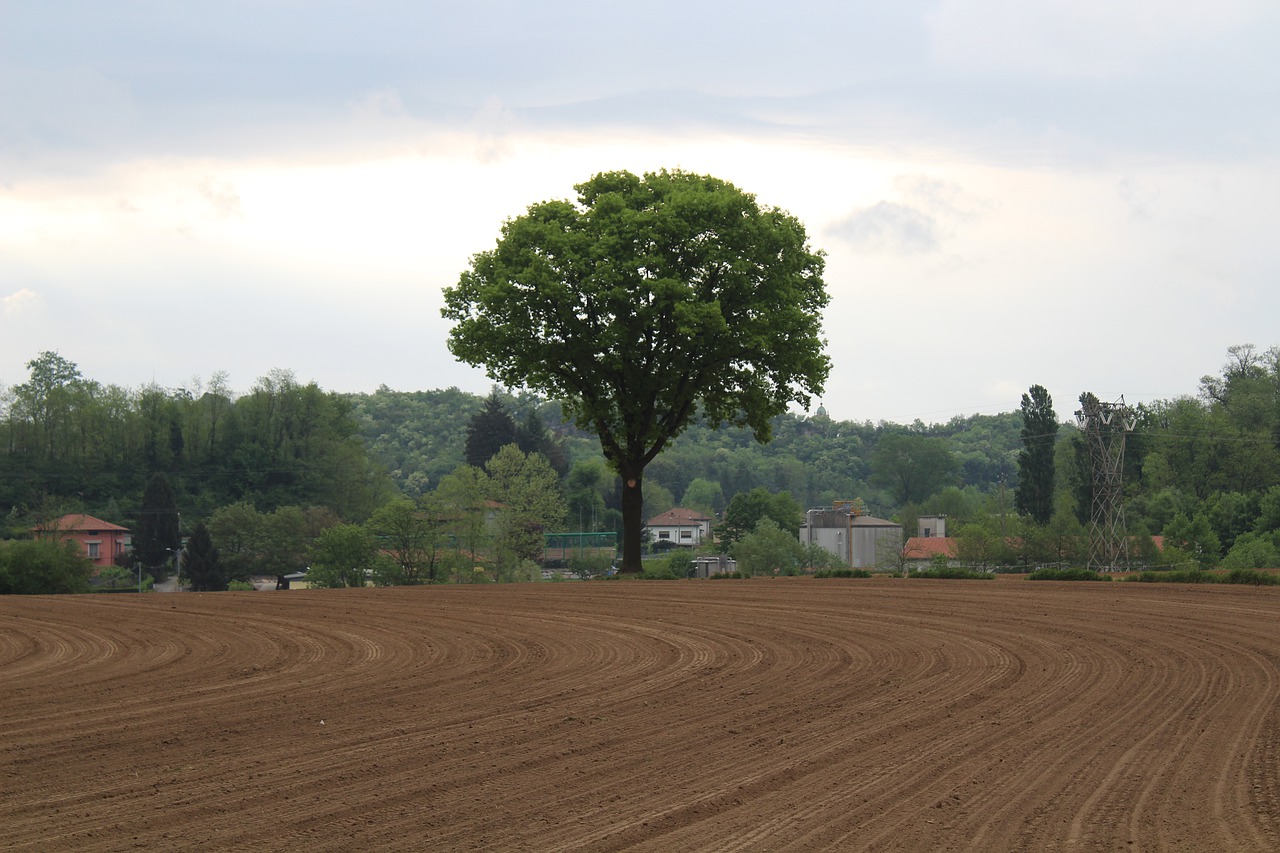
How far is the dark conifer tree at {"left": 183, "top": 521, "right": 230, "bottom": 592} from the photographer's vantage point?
89.2 meters

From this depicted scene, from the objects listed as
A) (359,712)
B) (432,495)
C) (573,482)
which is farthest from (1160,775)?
(573,482)

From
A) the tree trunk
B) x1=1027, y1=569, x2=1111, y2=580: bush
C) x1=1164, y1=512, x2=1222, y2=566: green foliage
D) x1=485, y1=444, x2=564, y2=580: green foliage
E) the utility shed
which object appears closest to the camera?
x1=1027, y1=569, x2=1111, y2=580: bush

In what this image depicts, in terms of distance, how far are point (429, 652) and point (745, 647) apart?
454cm

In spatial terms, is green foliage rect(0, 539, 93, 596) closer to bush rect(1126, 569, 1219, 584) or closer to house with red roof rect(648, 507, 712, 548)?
bush rect(1126, 569, 1219, 584)

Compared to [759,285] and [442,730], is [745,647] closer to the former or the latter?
[442,730]

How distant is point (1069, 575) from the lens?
2920 cm

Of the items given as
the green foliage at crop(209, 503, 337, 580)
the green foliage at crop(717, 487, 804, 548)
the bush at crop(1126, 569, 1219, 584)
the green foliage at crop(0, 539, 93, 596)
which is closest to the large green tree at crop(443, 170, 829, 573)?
the bush at crop(1126, 569, 1219, 584)

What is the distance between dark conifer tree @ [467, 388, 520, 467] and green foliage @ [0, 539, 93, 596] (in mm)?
105911

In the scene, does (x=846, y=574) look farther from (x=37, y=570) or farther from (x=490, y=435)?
(x=490, y=435)

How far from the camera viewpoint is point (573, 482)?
140 m

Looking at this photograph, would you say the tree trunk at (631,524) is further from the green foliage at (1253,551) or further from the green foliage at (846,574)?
the green foliage at (1253,551)

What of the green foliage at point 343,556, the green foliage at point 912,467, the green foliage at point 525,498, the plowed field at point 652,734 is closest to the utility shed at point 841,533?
the green foliage at point 525,498

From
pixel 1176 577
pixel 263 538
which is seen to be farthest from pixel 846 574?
pixel 263 538

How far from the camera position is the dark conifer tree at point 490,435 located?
145m
